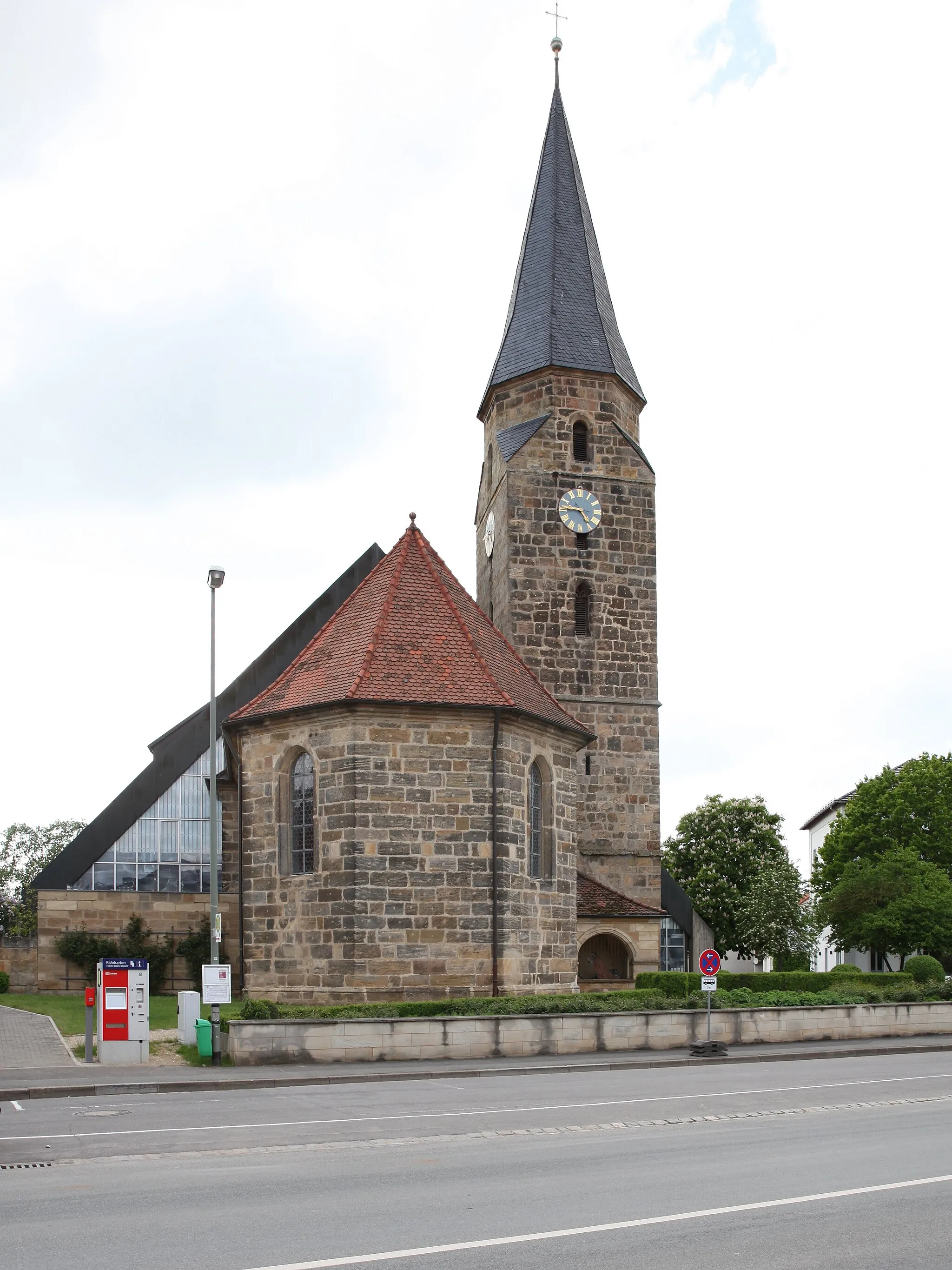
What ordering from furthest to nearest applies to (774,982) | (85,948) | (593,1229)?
1. (774,982)
2. (85,948)
3. (593,1229)

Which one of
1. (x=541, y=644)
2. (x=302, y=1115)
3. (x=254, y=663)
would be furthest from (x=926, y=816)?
(x=302, y=1115)

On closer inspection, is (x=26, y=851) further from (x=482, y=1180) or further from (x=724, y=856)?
(x=482, y=1180)

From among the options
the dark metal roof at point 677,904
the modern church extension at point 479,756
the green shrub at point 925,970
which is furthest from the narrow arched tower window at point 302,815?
the green shrub at point 925,970

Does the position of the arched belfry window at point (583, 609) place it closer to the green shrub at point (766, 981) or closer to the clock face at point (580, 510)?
the clock face at point (580, 510)

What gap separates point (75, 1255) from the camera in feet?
23.3

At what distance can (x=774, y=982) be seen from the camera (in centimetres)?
3219

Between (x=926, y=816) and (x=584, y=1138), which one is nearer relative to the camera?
(x=584, y=1138)

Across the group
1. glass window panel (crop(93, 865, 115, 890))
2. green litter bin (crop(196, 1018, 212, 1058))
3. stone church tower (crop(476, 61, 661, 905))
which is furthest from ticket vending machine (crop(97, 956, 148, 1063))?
stone church tower (crop(476, 61, 661, 905))

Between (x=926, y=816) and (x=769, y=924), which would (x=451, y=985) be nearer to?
(x=769, y=924)

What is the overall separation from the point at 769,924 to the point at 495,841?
3251 cm

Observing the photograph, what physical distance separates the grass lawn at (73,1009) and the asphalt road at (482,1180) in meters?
7.28

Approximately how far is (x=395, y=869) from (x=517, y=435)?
1445 centimetres

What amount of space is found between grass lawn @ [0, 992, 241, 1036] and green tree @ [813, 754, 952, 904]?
34.9m

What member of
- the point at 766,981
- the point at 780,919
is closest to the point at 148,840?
the point at 766,981
